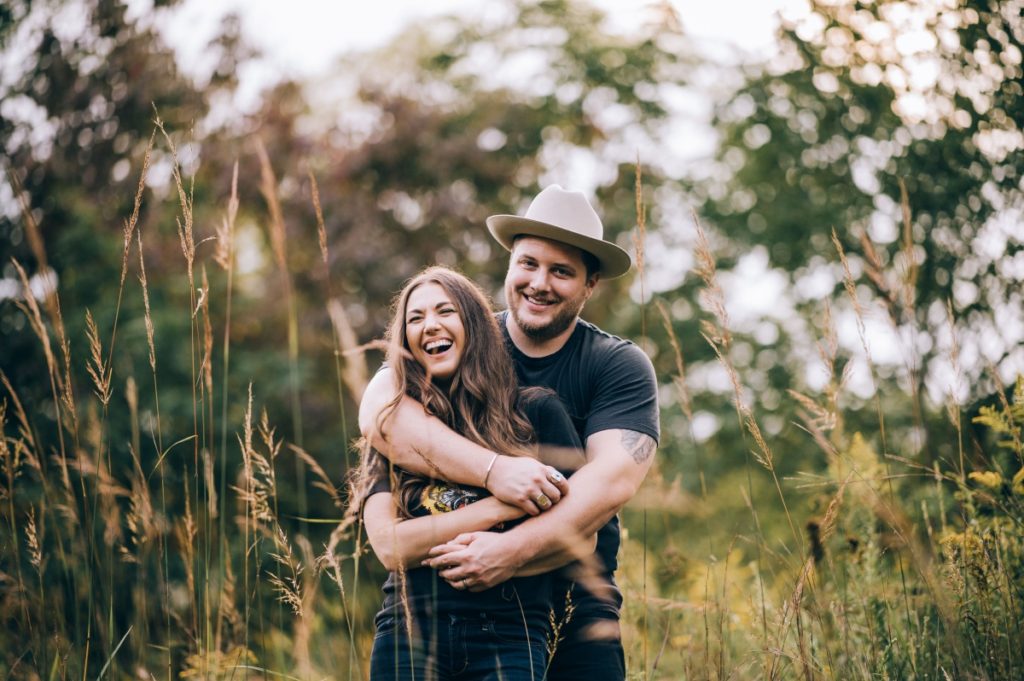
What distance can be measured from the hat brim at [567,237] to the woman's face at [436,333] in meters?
0.43

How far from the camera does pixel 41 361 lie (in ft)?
21.3

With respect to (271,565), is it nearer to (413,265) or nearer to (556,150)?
(413,265)

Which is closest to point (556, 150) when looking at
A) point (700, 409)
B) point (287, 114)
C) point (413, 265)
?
point (413, 265)

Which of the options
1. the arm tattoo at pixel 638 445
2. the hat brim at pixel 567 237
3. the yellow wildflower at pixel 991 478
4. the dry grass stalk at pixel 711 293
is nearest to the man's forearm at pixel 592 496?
the arm tattoo at pixel 638 445

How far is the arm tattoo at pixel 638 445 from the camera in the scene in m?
2.45

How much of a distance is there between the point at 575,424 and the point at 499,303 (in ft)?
18.9

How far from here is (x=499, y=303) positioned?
8438 mm

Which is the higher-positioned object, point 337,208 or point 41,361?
point 41,361

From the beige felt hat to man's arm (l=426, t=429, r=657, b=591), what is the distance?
69cm

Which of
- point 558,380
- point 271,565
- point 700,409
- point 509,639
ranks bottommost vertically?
point 700,409

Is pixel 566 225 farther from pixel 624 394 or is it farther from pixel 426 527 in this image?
pixel 426 527

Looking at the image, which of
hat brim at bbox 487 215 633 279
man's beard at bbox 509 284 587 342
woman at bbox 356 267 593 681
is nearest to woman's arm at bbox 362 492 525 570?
woman at bbox 356 267 593 681

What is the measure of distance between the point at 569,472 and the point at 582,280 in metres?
0.72

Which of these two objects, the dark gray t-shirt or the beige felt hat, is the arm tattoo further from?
the beige felt hat
